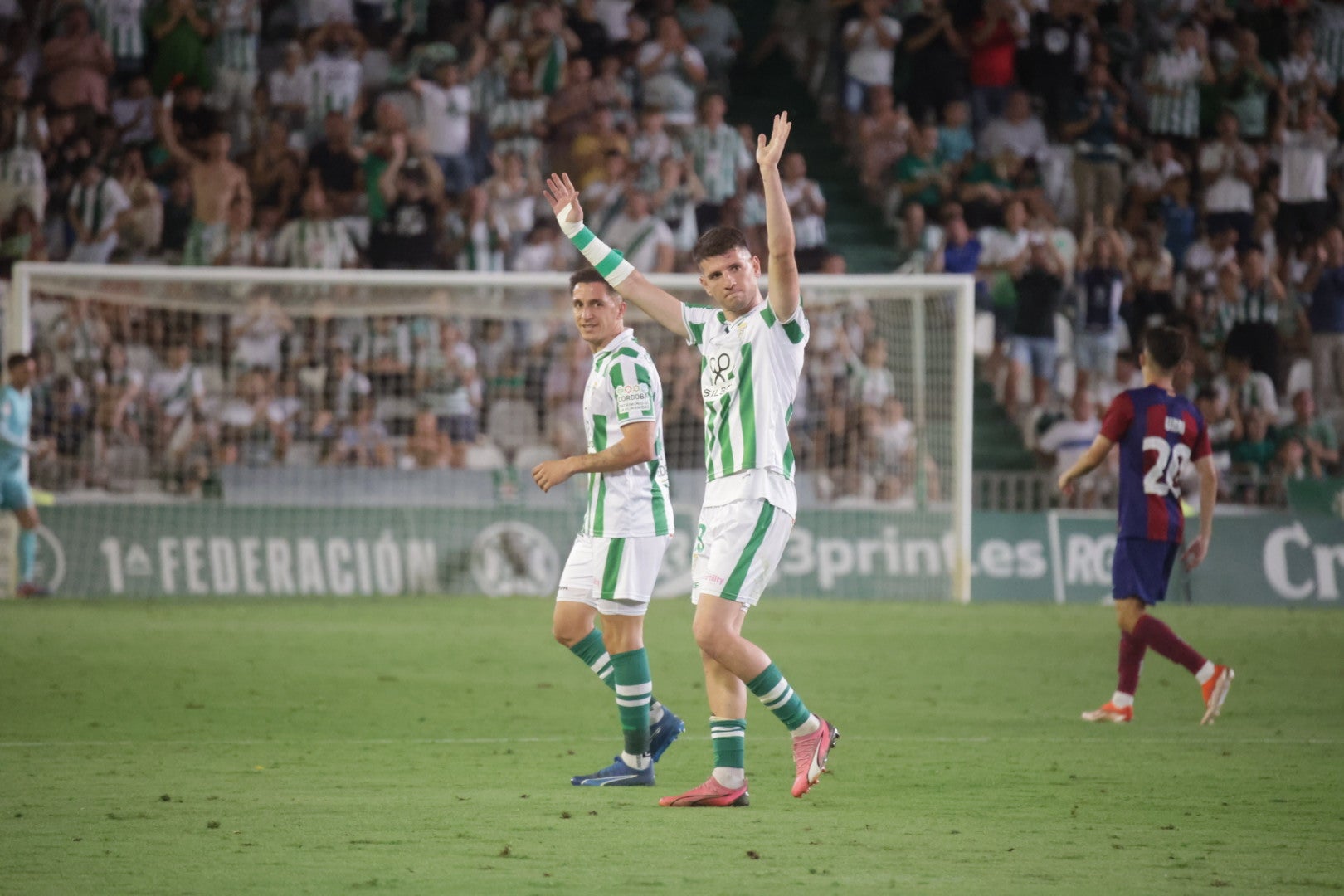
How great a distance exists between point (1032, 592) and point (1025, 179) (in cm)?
660

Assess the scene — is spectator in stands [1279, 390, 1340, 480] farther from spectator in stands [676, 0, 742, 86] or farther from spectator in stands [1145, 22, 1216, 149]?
spectator in stands [676, 0, 742, 86]

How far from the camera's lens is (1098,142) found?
23562 millimetres

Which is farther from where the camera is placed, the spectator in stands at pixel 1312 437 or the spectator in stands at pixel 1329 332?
the spectator in stands at pixel 1329 332

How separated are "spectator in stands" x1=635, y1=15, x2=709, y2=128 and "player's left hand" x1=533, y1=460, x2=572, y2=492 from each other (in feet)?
51.4

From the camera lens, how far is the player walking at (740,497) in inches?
272

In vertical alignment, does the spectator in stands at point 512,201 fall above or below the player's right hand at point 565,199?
above

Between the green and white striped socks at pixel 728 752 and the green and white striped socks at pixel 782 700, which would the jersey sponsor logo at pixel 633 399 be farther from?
the green and white striped socks at pixel 728 752

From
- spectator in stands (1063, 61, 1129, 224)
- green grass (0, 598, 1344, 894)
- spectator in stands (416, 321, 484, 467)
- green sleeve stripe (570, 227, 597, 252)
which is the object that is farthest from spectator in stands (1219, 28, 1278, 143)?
green sleeve stripe (570, 227, 597, 252)

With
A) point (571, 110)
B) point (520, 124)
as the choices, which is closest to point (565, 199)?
point (520, 124)

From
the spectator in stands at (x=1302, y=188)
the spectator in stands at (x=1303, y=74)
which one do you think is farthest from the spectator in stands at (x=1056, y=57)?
the spectator in stands at (x=1302, y=188)

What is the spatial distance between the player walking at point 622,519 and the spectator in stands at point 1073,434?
12.9 metres

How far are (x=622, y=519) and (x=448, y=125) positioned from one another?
14.5 m

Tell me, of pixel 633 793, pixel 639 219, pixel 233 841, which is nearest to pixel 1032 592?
pixel 639 219

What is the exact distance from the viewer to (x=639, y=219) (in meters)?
20.4
